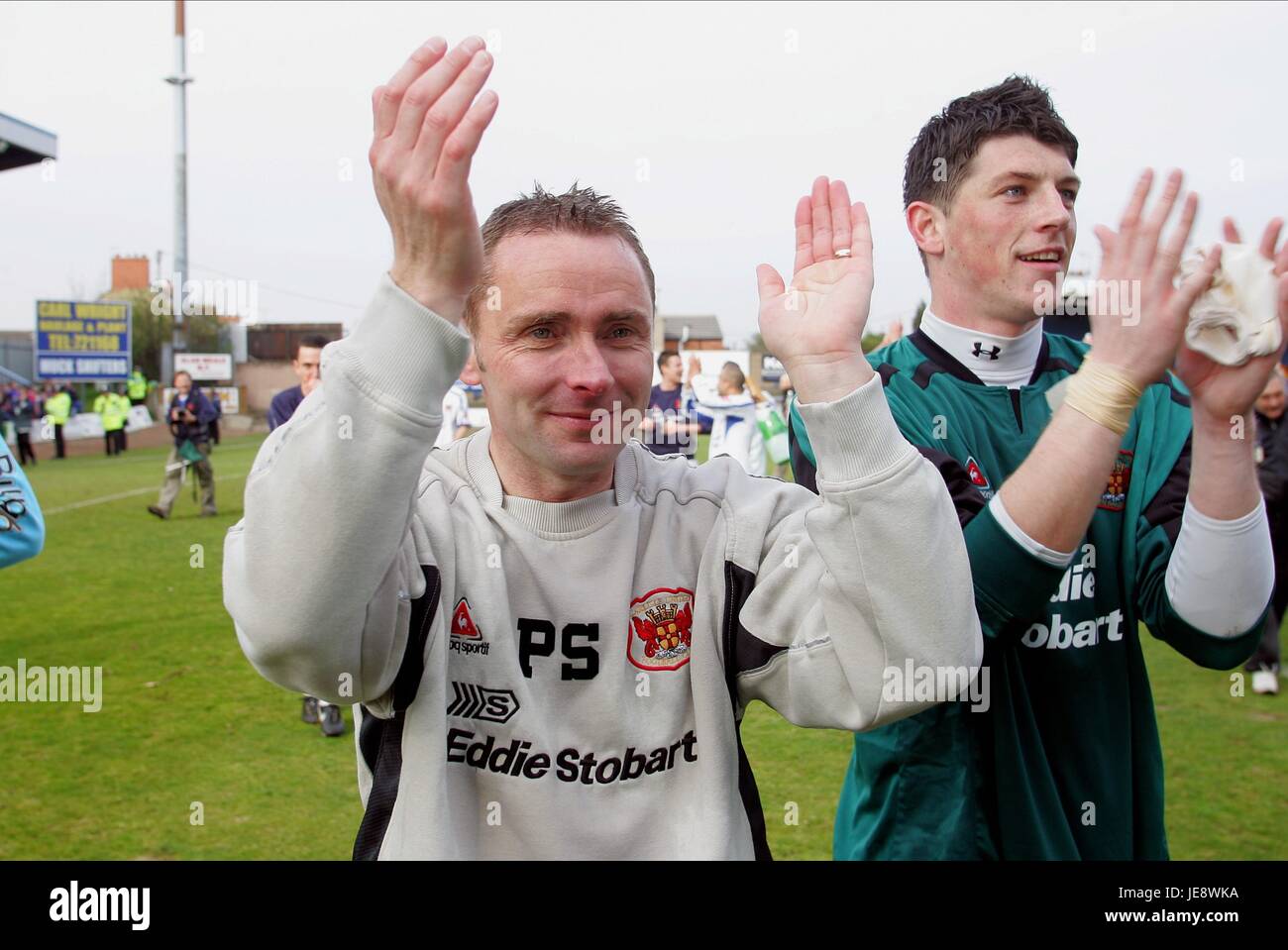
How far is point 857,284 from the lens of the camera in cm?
169

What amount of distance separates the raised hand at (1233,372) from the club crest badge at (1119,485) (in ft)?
1.06

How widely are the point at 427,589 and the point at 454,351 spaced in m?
0.43

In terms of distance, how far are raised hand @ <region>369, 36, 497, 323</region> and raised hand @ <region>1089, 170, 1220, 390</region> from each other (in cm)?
105

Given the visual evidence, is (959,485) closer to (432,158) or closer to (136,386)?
Result: (432,158)

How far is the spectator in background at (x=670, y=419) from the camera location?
391 inches

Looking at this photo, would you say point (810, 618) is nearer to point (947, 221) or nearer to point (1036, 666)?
point (1036, 666)

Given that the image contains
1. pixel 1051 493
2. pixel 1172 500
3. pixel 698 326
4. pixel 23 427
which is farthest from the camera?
pixel 698 326

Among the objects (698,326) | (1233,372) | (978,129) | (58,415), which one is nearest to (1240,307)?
(1233,372)

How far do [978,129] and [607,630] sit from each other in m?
1.40

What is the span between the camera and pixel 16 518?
3281mm

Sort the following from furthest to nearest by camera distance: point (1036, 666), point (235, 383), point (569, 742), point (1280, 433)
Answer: point (235, 383) → point (1280, 433) → point (1036, 666) → point (569, 742)

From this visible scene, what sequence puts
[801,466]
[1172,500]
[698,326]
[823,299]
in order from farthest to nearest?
[698,326], [801,466], [1172,500], [823,299]

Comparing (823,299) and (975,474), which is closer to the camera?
(823,299)
